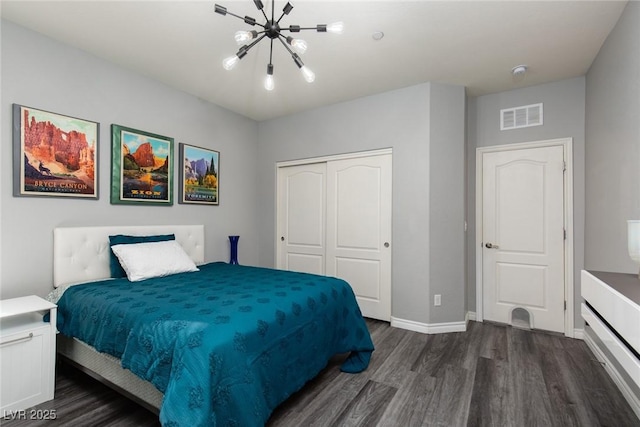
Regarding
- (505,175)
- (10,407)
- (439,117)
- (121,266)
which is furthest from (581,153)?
(10,407)

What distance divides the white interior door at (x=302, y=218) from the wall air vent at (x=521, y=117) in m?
2.16

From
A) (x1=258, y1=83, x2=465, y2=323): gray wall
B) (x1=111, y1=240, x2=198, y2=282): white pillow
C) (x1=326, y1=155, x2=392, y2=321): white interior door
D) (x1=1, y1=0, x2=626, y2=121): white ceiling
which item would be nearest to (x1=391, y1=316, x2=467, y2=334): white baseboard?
(x1=258, y1=83, x2=465, y2=323): gray wall

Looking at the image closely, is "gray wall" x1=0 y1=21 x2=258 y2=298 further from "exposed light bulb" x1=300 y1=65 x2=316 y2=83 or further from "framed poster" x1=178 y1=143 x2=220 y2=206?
"exposed light bulb" x1=300 y1=65 x2=316 y2=83

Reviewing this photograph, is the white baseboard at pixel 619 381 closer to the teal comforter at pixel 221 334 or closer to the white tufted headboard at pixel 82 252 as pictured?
the teal comforter at pixel 221 334

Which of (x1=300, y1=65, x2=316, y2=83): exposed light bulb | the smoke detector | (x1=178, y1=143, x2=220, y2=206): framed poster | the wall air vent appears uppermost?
the smoke detector

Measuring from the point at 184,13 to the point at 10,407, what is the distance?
2743 millimetres

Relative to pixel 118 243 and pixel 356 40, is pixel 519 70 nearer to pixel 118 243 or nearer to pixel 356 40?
pixel 356 40

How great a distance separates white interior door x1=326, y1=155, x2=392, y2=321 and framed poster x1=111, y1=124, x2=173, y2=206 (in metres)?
1.91

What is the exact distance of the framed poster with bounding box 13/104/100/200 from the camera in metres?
2.28

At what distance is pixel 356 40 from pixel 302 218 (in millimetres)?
2326

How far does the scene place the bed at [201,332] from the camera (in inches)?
54.6

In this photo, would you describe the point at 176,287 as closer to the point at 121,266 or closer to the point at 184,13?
the point at 121,266

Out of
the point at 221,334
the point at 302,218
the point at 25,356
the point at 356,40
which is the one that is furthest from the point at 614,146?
the point at 25,356

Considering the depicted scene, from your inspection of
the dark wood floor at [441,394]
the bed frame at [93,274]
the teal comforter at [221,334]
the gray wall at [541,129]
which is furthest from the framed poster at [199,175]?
the gray wall at [541,129]
